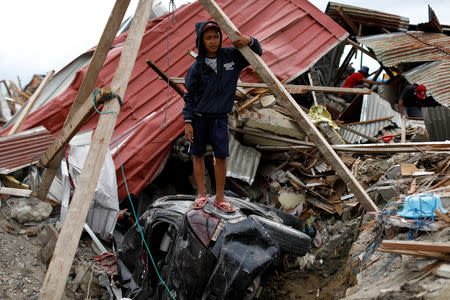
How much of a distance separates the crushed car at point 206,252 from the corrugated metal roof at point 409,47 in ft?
25.5

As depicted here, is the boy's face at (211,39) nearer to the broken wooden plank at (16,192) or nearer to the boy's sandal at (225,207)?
the boy's sandal at (225,207)

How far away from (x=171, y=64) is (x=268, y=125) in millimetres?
3033

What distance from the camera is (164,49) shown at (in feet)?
29.3

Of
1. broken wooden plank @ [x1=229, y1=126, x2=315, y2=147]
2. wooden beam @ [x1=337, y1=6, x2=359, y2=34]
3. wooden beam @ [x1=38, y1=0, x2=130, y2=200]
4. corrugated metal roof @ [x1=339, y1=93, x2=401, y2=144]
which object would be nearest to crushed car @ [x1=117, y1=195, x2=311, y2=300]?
wooden beam @ [x1=38, y1=0, x2=130, y2=200]

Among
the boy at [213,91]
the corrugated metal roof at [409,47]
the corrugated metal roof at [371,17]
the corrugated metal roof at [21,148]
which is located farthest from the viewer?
the corrugated metal roof at [371,17]

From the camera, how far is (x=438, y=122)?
648cm

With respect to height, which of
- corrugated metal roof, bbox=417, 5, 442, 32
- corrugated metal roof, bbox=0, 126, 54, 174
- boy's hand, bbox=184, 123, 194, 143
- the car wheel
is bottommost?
the car wheel

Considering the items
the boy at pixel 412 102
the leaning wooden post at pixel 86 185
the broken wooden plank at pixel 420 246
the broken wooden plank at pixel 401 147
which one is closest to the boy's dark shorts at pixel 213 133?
the leaning wooden post at pixel 86 185

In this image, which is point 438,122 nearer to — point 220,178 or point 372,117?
point 372,117

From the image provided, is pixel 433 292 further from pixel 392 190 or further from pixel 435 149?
pixel 435 149

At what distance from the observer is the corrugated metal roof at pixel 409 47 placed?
10.0m

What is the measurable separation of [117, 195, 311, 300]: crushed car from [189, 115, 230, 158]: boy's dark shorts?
0.72 m

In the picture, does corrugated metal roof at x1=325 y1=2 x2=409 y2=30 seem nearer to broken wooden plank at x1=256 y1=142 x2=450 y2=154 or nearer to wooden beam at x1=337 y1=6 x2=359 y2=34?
wooden beam at x1=337 y1=6 x2=359 y2=34

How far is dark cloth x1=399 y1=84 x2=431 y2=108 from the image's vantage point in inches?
402
